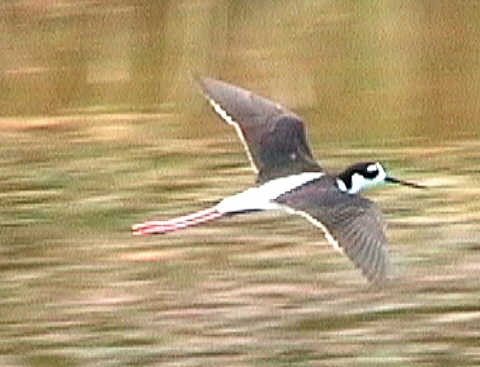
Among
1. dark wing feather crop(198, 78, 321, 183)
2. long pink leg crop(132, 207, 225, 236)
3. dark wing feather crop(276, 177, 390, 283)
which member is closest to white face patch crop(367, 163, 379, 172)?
dark wing feather crop(198, 78, 321, 183)

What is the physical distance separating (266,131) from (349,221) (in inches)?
25.7

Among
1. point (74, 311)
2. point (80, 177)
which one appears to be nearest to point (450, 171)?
point (80, 177)

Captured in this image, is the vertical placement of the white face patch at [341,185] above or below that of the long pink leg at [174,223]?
above

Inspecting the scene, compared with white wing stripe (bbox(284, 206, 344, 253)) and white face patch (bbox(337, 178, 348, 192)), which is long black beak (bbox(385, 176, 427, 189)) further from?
white wing stripe (bbox(284, 206, 344, 253))

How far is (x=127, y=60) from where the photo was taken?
9562 millimetres

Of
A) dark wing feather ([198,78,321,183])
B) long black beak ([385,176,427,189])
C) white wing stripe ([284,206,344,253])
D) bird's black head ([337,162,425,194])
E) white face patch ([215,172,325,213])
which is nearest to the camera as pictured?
white wing stripe ([284,206,344,253])

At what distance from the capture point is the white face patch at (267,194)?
662 centimetres

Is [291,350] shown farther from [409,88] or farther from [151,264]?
[409,88]

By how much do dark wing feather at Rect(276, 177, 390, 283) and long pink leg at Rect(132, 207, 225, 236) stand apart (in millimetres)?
349

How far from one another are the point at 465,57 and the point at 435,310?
282 cm

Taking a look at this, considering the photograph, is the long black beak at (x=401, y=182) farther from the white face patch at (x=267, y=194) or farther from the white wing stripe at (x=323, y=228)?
the white wing stripe at (x=323, y=228)

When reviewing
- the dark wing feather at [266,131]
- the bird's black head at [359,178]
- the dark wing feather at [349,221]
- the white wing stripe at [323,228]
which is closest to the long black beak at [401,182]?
the bird's black head at [359,178]

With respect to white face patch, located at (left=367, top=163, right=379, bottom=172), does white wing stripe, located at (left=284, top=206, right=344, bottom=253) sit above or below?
above

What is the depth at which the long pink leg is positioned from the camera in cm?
697
